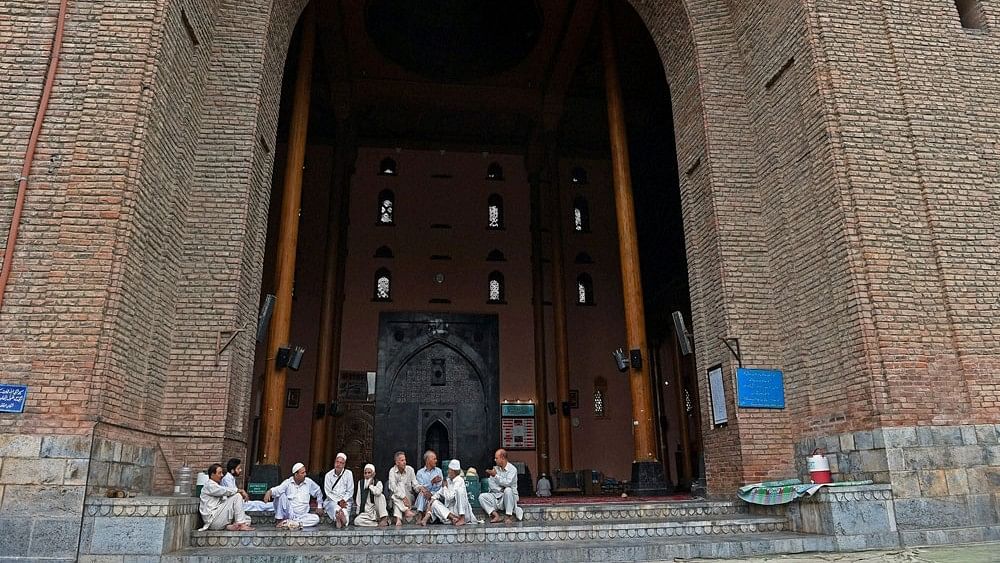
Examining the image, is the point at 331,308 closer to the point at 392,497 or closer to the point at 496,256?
the point at 496,256

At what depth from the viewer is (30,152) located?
6.27m

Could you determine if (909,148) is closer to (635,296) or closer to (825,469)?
(825,469)

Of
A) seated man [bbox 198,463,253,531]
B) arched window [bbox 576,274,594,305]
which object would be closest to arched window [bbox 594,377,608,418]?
arched window [bbox 576,274,594,305]

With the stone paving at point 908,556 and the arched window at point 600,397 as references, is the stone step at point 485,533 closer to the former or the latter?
the stone paving at point 908,556

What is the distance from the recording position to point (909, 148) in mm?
7484

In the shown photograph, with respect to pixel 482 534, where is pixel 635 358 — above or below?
above

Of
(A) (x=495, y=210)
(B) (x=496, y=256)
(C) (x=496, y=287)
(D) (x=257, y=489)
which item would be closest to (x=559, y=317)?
(C) (x=496, y=287)

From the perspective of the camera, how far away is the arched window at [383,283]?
60.7 ft

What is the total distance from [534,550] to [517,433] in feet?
38.8

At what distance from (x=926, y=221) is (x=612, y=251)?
1264 cm

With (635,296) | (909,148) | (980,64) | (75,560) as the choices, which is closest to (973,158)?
(909,148)

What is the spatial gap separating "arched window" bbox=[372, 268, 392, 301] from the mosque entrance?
24.6 inches

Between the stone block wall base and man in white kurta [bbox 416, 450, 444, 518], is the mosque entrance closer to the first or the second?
man in white kurta [bbox 416, 450, 444, 518]

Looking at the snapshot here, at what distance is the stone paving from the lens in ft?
17.3
